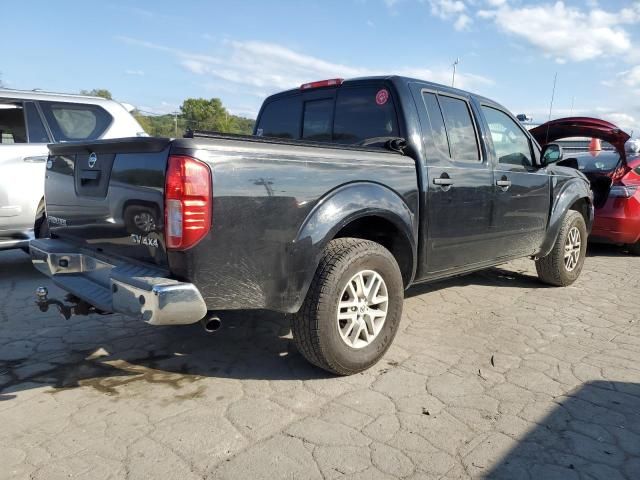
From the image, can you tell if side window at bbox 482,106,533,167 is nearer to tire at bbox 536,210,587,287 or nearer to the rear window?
tire at bbox 536,210,587,287

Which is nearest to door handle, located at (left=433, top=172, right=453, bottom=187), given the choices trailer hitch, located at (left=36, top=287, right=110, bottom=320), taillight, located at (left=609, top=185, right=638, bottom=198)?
trailer hitch, located at (left=36, top=287, right=110, bottom=320)

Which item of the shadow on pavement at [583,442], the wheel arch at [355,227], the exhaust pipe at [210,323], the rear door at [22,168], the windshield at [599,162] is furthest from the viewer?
the windshield at [599,162]

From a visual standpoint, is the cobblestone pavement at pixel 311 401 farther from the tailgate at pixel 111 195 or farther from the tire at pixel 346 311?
the tailgate at pixel 111 195

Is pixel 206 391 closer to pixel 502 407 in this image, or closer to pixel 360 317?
pixel 360 317

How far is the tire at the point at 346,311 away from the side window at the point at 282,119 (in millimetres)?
1653

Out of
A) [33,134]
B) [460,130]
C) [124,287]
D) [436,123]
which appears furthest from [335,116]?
[33,134]

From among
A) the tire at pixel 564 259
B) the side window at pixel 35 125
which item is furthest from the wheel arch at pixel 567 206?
the side window at pixel 35 125

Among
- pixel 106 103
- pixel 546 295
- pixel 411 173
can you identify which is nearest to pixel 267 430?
pixel 411 173

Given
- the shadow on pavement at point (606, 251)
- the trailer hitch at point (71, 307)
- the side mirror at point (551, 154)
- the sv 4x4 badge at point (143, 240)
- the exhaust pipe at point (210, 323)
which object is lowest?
the shadow on pavement at point (606, 251)

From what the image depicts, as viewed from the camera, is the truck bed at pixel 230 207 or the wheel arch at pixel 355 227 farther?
the wheel arch at pixel 355 227

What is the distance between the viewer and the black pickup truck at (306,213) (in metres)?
2.42

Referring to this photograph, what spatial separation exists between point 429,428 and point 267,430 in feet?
2.76

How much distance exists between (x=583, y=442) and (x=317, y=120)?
2950 mm

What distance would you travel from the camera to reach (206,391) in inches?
115
